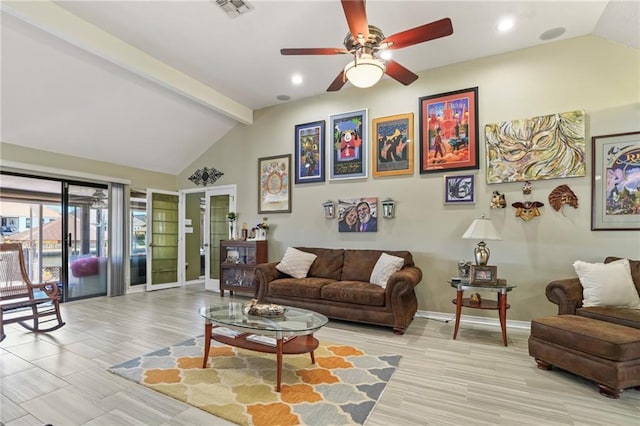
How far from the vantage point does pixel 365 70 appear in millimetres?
2607

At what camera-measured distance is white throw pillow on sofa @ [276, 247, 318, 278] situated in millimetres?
4716

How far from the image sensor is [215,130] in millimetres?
6266

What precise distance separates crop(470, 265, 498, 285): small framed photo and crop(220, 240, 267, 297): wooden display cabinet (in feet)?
11.4

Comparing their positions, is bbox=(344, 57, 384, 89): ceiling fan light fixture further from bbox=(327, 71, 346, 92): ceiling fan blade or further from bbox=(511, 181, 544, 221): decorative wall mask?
bbox=(511, 181, 544, 221): decorative wall mask

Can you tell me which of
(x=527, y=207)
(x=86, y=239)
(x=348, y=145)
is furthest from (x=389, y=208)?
(x=86, y=239)

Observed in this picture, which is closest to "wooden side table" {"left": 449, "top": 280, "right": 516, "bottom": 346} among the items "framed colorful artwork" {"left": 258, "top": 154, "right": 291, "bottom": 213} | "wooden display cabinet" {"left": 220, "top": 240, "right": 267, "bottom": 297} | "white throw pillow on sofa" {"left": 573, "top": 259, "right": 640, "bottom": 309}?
"white throw pillow on sofa" {"left": 573, "top": 259, "right": 640, "bottom": 309}

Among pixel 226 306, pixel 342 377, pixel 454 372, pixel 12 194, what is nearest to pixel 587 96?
pixel 454 372

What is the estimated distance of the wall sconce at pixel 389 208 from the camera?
4570 millimetres

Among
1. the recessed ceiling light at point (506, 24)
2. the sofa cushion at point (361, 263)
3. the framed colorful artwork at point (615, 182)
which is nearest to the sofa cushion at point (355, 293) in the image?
the sofa cushion at point (361, 263)

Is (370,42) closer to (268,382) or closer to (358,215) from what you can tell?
(358,215)

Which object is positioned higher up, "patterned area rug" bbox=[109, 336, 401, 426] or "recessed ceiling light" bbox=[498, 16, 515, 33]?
"recessed ceiling light" bbox=[498, 16, 515, 33]

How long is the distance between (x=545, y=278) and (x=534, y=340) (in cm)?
132

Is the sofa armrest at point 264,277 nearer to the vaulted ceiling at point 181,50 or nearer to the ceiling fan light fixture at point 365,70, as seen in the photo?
the vaulted ceiling at point 181,50

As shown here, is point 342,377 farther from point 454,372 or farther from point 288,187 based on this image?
point 288,187
